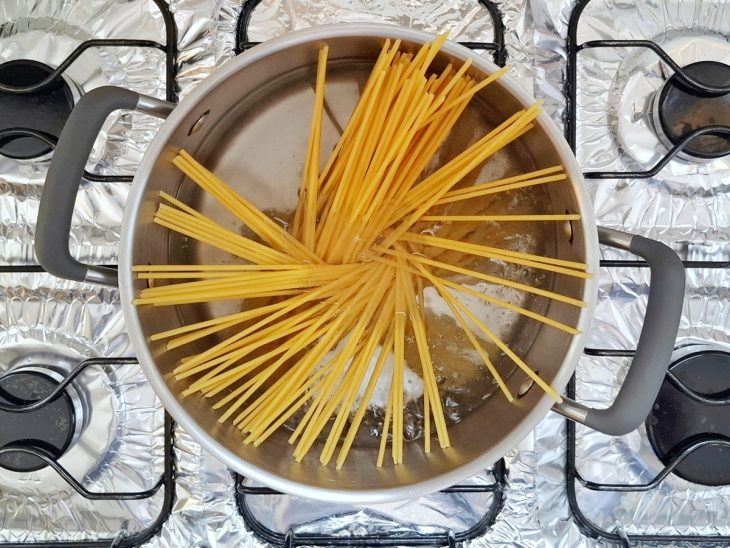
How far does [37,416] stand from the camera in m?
0.73

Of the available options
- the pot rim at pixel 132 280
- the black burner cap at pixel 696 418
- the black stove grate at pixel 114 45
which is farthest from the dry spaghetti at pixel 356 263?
the black burner cap at pixel 696 418

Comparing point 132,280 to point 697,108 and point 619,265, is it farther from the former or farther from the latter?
point 697,108

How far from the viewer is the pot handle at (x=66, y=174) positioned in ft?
1.78

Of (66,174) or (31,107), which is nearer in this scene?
(66,174)

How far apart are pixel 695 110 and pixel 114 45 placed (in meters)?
0.66

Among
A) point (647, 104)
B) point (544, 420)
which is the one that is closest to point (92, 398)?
point (544, 420)

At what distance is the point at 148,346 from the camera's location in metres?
0.58

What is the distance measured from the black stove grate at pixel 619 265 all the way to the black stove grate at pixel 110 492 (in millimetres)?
456

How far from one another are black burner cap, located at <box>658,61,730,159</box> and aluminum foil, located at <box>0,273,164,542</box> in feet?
2.20

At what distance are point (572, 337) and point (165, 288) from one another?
1.25 ft

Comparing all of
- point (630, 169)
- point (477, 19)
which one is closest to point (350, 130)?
point (477, 19)

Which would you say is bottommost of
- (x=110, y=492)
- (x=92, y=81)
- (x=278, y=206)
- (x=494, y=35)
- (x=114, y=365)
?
(x=110, y=492)

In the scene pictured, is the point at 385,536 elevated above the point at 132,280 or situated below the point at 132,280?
below

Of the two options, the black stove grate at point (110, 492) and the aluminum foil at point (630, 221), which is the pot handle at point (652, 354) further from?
the black stove grate at point (110, 492)
